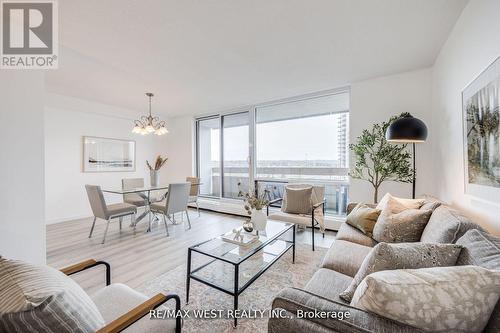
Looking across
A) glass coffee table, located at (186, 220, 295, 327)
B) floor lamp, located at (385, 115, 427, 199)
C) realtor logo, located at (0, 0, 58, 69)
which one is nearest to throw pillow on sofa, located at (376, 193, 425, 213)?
floor lamp, located at (385, 115, 427, 199)

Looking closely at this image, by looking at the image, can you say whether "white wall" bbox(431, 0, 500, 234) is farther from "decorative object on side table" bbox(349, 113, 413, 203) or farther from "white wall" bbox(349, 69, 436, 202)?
"decorative object on side table" bbox(349, 113, 413, 203)

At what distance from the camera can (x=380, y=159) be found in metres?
3.01

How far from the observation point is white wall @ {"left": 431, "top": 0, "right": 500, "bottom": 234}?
146 cm

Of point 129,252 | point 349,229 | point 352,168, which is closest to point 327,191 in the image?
point 352,168

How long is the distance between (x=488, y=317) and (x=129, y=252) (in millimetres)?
3281

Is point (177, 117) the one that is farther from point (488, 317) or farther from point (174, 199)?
point (488, 317)

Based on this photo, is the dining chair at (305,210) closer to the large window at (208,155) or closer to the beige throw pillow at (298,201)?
the beige throw pillow at (298,201)

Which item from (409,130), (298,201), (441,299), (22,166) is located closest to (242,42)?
(409,130)

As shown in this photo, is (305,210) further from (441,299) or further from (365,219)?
(441,299)

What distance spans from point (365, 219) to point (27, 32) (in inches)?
153

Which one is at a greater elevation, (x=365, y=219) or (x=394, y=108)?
(x=394, y=108)

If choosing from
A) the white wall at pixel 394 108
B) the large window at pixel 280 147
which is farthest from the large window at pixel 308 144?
the white wall at pixel 394 108

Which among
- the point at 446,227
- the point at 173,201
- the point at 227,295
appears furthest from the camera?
the point at 173,201

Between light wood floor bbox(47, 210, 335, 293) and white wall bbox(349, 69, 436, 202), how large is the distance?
1.18m
